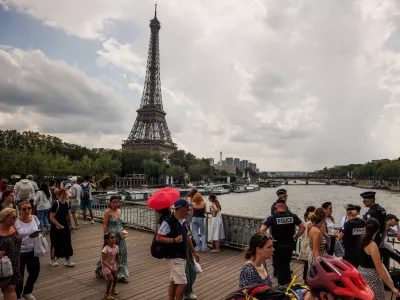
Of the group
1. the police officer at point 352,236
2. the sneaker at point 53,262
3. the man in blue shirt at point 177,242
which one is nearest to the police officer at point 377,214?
the police officer at point 352,236

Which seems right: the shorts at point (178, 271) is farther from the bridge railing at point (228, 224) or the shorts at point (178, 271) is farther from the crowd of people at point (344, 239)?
the bridge railing at point (228, 224)

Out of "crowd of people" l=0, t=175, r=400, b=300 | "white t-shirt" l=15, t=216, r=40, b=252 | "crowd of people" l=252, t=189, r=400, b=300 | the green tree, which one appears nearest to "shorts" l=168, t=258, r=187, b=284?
"crowd of people" l=0, t=175, r=400, b=300

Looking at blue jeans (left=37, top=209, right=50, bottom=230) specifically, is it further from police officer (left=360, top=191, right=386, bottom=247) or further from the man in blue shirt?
police officer (left=360, top=191, right=386, bottom=247)

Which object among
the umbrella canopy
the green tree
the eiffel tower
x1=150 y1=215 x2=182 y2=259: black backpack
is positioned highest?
the eiffel tower

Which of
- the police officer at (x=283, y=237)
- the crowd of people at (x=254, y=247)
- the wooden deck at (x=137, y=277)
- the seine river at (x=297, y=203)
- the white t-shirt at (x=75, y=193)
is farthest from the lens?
the seine river at (x=297, y=203)

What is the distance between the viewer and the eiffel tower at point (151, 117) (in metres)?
116

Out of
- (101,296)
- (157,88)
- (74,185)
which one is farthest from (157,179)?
(101,296)

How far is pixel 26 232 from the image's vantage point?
18.2ft

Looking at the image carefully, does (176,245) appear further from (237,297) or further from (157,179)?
(157,179)

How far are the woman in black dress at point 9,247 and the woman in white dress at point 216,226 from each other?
5.98 metres

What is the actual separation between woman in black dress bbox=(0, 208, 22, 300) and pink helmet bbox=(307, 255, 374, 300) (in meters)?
4.53

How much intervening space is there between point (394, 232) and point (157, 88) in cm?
11811

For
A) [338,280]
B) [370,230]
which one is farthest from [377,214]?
[338,280]

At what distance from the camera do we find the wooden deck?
21.1 ft
